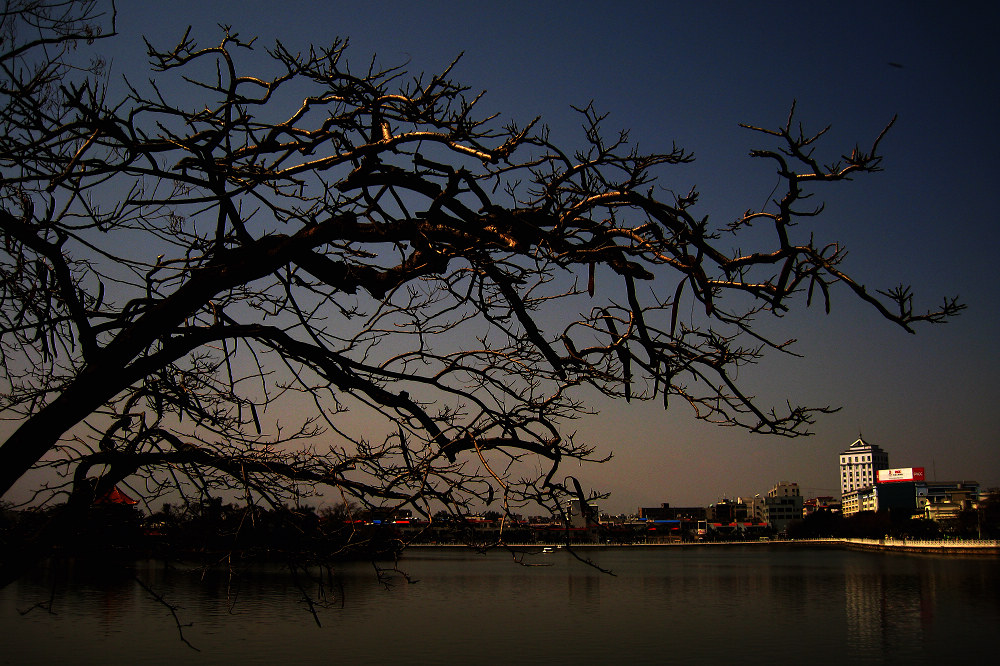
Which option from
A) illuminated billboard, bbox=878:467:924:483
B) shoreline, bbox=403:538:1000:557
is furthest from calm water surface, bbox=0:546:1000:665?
illuminated billboard, bbox=878:467:924:483

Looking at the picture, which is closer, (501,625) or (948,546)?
(501,625)

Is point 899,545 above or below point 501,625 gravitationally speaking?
below

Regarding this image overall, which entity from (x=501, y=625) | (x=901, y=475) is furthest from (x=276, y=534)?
(x=901, y=475)

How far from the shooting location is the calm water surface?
60.0 feet

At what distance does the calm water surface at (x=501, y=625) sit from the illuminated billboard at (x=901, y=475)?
142 metres

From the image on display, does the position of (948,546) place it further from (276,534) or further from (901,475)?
(901,475)

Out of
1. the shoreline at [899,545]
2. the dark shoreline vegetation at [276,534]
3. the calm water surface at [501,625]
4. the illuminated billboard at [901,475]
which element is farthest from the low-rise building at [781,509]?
the dark shoreline vegetation at [276,534]

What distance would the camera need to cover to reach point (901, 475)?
166 metres

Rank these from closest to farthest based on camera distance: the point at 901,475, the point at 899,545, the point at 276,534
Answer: the point at 276,534 < the point at 899,545 < the point at 901,475

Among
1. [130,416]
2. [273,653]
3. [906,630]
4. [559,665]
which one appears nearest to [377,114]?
[130,416]

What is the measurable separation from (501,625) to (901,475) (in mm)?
166434

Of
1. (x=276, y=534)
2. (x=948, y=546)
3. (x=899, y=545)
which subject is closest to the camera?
(x=276, y=534)

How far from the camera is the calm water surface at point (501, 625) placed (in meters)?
18.3

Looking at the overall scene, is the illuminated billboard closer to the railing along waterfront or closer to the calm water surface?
the railing along waterfront
